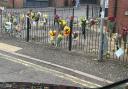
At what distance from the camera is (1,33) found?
48.9 feet

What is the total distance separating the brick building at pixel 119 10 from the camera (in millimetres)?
14288

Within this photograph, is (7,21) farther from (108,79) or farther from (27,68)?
(108,79)

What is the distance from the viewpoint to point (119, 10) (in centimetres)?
1465

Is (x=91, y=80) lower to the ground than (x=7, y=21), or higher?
lower

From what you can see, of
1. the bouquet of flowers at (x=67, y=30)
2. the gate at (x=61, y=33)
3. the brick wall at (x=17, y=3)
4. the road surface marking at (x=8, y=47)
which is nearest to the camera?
the gate at (x=61, y=33)

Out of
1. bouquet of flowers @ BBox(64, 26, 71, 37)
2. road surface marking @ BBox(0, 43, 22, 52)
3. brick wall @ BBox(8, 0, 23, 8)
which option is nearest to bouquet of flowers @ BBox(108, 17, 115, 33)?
bouquet of flowers @ BBox(64, 26, 71, 37)

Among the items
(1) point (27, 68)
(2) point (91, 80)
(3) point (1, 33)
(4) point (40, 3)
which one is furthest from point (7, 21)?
(4) point (40, 3)

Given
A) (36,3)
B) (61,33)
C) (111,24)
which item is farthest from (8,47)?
(36,3)

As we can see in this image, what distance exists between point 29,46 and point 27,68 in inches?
112

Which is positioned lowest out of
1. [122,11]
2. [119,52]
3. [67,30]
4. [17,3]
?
[119,52]

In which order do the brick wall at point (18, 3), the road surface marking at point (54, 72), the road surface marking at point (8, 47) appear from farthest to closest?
the brick wall at point (18, 3), the road surface marking at point (8, 47), the road surface marking at point (54, 72)

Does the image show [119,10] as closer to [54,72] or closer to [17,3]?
[54,72]

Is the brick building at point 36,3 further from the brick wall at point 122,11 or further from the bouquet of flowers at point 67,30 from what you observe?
the bouquet of flowers at point 67,30

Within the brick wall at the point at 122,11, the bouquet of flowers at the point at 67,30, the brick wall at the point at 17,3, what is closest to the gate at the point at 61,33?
the bouquet of flowers at the point at 67,30
